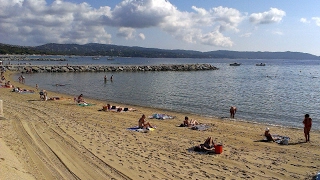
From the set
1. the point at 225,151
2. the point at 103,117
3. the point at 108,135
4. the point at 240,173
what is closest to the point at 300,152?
the point at 225,151

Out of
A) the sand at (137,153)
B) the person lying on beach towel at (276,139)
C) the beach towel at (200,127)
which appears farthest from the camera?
the beach towel at (200,127)

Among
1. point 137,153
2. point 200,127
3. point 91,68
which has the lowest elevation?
point 200,127

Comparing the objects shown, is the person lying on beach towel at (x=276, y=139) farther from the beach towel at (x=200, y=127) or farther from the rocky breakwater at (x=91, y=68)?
the rocky breakwater at (x=91, y=68)

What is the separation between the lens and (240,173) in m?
10.0

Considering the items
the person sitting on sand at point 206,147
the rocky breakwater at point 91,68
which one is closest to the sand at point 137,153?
the person sitting on sand at point 206,147

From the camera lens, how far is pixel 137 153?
11703 millimetres

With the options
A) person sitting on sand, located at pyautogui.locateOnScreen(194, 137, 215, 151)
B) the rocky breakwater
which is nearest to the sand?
person sitting on sand, located at pyautogui.locateOnScreen(194, 137, 215, 151)

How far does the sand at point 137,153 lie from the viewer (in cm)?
961

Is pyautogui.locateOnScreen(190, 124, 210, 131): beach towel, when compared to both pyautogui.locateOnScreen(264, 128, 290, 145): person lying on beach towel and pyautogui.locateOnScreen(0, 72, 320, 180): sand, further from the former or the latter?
pyautogui.locateOnScreen(264, 128, 290, 145): person lying on beach towel

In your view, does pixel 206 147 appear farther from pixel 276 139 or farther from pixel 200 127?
pixel 200 127

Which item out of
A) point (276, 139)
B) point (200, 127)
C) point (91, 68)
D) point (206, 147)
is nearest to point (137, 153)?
point (206, 147)

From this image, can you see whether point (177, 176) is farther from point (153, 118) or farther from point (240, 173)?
point (153, 118)

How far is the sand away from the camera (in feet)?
31.5

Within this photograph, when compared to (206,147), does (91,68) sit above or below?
above
